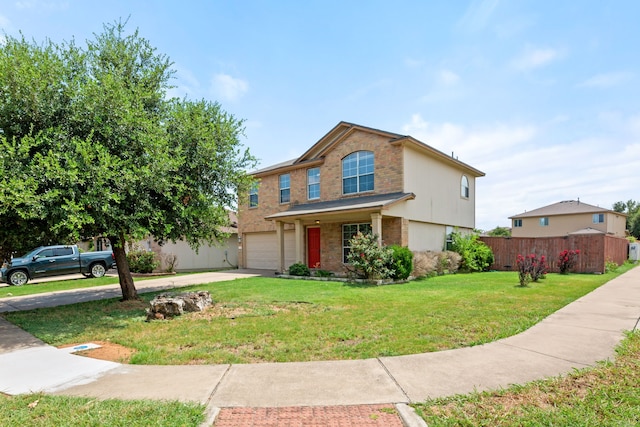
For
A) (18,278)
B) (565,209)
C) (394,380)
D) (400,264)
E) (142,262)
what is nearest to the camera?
(394,380)

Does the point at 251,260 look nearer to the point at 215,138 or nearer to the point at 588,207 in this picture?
the point at 215,138

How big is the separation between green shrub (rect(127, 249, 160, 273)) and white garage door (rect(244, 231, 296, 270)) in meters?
5.59

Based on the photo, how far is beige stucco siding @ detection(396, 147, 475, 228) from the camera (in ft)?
52.4

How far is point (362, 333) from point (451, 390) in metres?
2.42

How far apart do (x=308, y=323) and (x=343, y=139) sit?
1215 cm

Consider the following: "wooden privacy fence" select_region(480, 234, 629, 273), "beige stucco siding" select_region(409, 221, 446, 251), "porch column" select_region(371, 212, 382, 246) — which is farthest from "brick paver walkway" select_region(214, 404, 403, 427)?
"wooden privacy fence" select_region(480, 234, 629, 273)

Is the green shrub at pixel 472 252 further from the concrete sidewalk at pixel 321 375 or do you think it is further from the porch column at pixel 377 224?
the concrete sidewalk at pixel 321 375

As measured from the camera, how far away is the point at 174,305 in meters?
7.95

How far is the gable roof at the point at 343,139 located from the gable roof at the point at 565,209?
23.5m

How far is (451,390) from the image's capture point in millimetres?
3742

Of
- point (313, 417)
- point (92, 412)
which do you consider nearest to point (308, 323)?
point (313, 417)

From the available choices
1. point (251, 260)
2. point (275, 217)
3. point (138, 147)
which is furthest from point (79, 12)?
point (251, 260)

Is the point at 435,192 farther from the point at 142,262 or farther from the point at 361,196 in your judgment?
the point at 142,262

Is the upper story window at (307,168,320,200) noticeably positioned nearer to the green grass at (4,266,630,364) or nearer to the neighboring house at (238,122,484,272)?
the neighboring house at (238,122,484,272)
